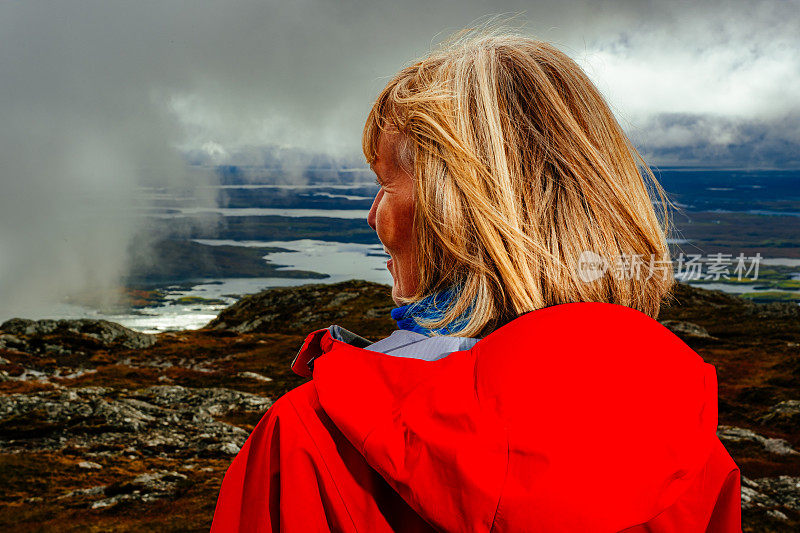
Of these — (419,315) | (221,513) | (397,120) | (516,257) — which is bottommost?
(221,513)

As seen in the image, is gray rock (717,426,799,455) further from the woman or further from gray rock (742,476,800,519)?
the woman

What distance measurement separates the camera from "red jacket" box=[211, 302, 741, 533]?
1841 mm

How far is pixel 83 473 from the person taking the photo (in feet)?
88.2

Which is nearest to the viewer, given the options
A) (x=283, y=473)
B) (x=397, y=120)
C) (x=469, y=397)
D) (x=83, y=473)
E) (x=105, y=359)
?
(x=469, y=397)

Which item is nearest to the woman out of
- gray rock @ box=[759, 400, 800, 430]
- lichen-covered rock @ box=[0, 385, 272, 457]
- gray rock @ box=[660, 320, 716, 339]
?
lichen-covered rock @ box=[0, 385, 272, 457]

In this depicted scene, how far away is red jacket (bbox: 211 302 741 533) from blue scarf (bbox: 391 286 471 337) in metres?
0.48

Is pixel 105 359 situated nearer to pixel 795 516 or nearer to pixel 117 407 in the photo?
pixel 117 407

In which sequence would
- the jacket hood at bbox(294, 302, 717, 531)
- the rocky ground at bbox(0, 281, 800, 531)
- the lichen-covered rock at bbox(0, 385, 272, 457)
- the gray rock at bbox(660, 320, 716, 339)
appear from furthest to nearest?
the gray rock at bbox(660, 320, 716, 339)
the lichen-covered rock at bbox(0, 385, 272, 457)
the rocky ground at bbox(0, 281, 800, 531)
the jacket hood at bbox(294, 302, 717, 531)

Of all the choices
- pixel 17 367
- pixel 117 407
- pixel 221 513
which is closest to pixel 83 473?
pixel 117 407

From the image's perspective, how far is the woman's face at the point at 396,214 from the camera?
2.93 m

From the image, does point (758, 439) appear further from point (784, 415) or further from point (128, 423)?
point (128, 423)

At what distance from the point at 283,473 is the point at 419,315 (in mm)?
951

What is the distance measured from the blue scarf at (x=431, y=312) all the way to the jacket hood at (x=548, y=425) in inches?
19.6

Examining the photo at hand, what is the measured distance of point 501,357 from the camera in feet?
6.47
